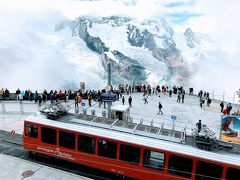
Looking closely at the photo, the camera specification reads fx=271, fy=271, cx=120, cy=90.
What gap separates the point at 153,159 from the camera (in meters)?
14.7

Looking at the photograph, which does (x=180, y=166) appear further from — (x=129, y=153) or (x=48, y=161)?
(x=48, y=161)

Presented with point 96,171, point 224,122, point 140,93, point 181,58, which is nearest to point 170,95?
point 140,93

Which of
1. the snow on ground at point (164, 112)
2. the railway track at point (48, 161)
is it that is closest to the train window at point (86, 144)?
the railway track at point (48, 161)

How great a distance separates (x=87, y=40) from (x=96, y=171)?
→ 521 ft

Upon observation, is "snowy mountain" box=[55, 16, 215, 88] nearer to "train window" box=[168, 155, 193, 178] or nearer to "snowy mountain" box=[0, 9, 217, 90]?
"snowy mountain" box=[0, 9, 217, 90]

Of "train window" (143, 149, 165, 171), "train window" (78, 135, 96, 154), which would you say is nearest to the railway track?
"train window" (78, 135, 96, 154)

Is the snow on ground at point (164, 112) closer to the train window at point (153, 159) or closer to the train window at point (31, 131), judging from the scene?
the train window at point (31, 131)

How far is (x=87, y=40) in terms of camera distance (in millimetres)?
170250

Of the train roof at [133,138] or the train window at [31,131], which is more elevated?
the train roof at [133,138]

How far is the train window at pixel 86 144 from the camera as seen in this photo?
1584 cm

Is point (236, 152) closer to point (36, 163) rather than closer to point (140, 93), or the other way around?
point (36, 163)

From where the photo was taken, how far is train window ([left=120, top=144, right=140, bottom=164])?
14.8 meters

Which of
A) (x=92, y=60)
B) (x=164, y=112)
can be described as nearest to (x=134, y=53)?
(x=92, y=60)

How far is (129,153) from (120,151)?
52cm
